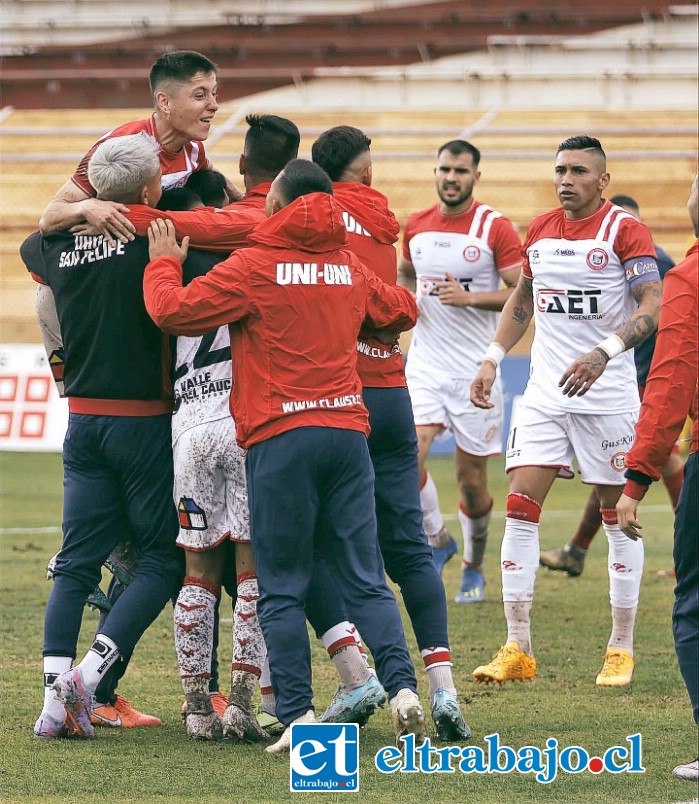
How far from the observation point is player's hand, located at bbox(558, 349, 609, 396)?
20.2 ft

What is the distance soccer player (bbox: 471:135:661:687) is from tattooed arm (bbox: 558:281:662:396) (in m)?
0.03

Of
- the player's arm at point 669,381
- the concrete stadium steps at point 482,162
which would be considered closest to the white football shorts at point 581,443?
the player's arm at point 669,381

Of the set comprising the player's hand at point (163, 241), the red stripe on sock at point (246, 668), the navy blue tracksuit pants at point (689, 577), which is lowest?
the red stripe on sock at point (246, 668)

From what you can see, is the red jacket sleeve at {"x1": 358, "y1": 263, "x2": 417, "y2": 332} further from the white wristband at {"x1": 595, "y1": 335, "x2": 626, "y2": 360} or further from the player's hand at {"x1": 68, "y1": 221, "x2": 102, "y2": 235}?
the white wristband at {"x1": 595, "y1": 335, "x2": 626, "y2": 360}

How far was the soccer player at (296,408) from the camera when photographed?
485 cm

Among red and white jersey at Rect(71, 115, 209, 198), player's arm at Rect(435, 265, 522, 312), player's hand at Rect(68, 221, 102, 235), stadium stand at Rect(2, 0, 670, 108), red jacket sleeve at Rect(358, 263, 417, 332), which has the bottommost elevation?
red jacket sleeve at Rect(358, 263, 417, 332)

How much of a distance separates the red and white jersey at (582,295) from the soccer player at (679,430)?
1.96 metres

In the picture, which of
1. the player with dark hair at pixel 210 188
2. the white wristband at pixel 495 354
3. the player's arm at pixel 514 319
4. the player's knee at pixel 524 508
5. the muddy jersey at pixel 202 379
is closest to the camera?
the muddy jersey at pixel 202 379

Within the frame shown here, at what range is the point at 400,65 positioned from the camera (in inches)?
1083

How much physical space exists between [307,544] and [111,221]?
1.40 m

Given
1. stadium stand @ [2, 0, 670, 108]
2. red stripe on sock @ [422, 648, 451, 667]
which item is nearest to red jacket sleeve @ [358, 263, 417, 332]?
red stripe on sock @ [422, 648, 451, 667]

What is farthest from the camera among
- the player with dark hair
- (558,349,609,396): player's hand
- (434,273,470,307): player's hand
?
(434,273,470,307): player's hand

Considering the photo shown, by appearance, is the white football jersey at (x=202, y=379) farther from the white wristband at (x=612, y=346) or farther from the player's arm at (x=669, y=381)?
the white wristband at (x=612, y=346)

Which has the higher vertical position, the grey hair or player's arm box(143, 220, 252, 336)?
the grey hair
